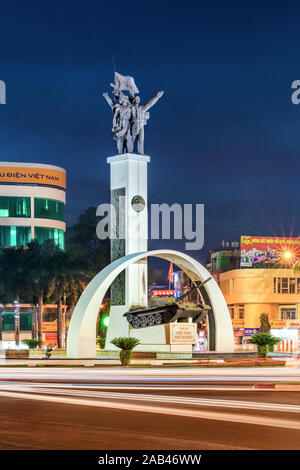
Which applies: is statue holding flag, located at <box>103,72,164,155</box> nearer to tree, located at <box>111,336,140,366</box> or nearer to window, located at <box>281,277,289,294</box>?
tree, located at <box>111,336,140,366</box>

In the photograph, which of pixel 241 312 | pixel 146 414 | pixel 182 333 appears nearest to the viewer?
pixel 146 414

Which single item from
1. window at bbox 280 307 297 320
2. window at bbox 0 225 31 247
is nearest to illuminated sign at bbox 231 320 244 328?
window at bbox 280 307 297 320

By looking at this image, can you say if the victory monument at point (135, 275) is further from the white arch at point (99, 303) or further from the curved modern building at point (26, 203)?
the curved modern building at point (26, 203)

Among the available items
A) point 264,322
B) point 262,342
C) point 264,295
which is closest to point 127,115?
point 262,342

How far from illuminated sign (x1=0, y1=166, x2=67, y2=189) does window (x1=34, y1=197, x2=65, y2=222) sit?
2356mm

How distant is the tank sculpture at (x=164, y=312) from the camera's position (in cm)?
4559

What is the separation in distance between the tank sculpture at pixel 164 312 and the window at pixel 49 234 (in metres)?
63.3

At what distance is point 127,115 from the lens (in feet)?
162

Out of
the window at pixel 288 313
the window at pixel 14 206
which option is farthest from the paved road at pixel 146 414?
the window at pixel 14 206

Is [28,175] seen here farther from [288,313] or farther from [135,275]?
[135,275]

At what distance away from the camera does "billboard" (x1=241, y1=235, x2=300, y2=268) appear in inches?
4402

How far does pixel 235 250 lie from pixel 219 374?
312ft

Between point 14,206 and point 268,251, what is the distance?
33.9 meters
